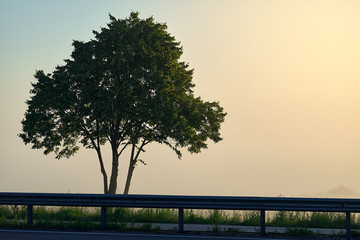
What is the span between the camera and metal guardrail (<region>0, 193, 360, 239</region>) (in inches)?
489

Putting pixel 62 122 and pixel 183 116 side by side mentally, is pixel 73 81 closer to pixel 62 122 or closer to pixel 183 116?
pixel 62 122

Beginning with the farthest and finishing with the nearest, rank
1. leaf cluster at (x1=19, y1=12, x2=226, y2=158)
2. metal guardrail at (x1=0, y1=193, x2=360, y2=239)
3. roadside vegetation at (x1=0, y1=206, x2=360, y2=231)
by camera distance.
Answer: leaf cluster at (x1=19, y1=12, x2=226, y2=158), roadside vegetation at (x1=0, y1=206, x2=360, y2=231), metal guardrail at (x1=0, y1=193, x2=360, y2=239)

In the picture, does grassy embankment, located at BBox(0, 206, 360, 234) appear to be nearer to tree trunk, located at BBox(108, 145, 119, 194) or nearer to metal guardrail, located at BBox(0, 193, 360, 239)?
metal guardrail, located at BBox(0, 193, 360, 239)

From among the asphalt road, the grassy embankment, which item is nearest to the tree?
the grassy embankment

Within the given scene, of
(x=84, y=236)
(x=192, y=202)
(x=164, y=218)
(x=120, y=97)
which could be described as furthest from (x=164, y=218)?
(x=120, y=97)

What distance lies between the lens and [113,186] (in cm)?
2944

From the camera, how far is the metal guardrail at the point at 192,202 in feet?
40.8

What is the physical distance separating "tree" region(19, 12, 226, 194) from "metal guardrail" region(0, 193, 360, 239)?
13519 mm

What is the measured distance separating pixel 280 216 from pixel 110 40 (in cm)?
1701

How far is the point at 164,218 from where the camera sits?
17.5 m

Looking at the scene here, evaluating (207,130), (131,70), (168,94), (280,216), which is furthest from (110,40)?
(280,216)

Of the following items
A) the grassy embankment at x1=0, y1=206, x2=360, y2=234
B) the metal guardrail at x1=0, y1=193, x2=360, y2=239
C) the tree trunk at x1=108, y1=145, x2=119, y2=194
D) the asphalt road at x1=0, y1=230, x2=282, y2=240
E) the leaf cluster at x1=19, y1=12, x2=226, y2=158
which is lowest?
the asphalt road at x1=0, y1=230, x2=282, y2=240

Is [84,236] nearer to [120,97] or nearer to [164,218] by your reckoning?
[164,218]

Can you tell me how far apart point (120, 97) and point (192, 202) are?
16.1 meters
